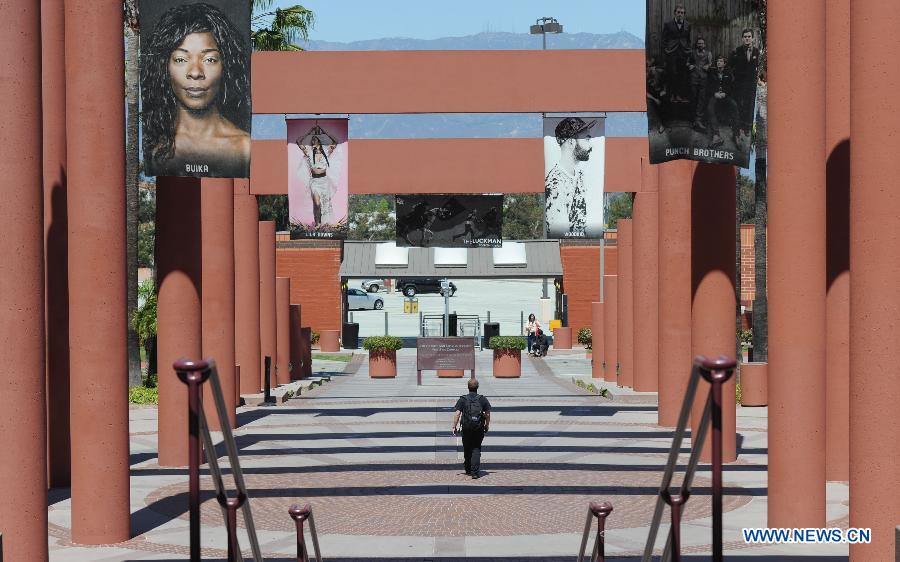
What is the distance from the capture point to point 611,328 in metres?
38.4

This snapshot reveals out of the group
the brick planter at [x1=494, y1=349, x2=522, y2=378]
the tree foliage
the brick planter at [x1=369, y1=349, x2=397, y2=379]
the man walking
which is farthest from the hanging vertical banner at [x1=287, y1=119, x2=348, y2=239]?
the tree foliage

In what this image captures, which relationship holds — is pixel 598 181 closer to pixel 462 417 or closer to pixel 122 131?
pixel 462 417

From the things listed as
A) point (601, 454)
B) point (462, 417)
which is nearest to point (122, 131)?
point (462, 417)

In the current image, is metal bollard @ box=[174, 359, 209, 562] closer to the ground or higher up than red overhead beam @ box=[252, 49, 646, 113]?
closer to the ground

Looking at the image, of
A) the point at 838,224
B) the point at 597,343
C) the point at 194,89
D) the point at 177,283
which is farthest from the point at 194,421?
the point at 597,343

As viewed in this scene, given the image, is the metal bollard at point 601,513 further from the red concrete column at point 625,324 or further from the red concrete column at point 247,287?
the red concrete column at point 625,324

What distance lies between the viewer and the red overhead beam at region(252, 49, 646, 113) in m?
29.6

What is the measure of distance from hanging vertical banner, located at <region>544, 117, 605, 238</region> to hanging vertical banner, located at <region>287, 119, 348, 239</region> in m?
4.71

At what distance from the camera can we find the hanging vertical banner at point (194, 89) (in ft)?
58.3

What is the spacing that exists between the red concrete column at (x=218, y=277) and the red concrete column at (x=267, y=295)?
911 centimetres

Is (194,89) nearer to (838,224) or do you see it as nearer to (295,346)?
(838,224)

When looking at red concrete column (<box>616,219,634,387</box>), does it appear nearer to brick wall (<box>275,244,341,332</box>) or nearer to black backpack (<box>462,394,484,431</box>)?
black backpack (<box>462,394,484,431</box>)

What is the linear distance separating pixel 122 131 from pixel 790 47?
7858mm

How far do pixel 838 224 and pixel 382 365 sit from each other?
26309 millimetres
